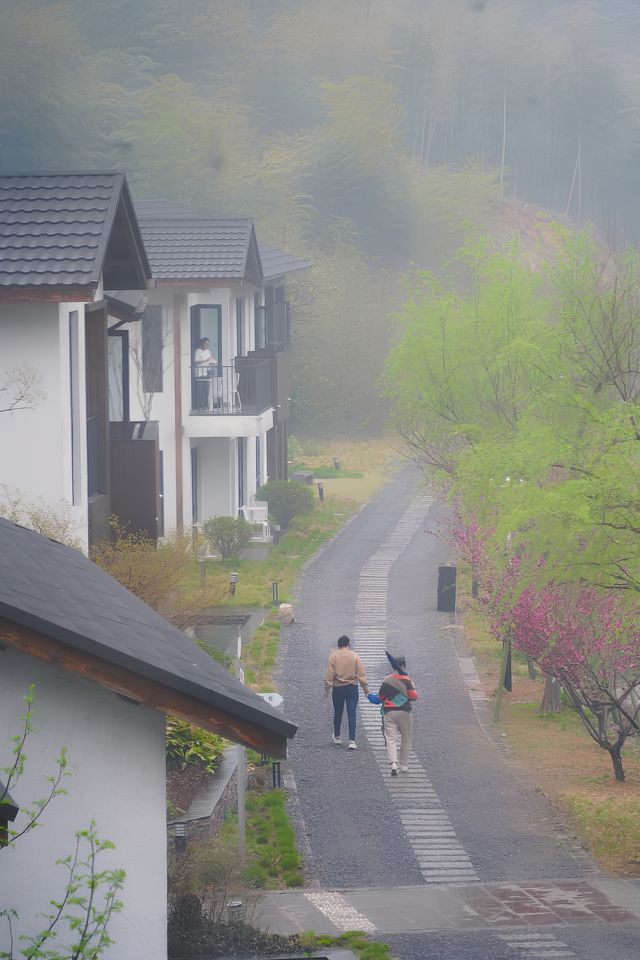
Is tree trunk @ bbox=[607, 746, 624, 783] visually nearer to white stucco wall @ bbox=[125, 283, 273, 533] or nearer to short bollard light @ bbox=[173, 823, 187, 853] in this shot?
short bollard light @ bbox=[173, 823, 187, 853]

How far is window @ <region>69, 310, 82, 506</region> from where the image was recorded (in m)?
14.8

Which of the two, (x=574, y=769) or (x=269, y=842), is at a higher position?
(x=269, y=842)

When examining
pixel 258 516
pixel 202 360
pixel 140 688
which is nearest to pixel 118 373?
pixel 202 360

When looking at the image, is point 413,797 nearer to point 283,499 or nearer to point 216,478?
point 216,478

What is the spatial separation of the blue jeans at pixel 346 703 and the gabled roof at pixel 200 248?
1259 centimetres

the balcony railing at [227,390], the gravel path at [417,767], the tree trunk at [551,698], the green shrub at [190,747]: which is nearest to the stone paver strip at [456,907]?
the gravel path at [417,767]

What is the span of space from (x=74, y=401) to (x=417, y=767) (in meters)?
5.50

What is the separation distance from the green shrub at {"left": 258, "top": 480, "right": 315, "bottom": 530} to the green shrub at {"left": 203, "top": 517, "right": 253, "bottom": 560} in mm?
4623

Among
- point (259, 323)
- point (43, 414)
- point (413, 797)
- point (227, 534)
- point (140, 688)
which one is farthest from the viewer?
point (259, 323)

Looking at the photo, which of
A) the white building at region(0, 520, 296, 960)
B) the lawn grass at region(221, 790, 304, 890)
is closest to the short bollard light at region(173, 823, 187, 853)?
the lawn grass at region(221, 790, 304, 890)

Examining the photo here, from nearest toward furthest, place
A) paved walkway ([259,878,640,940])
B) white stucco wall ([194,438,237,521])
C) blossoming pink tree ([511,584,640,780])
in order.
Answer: paved walkway ([259,878,640,940])
blossoming pink tree ([511,584,640,780])
white stucco wall ([194,438,237,521])

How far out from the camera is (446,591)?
25078 mm

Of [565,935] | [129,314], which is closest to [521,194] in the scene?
[129,314]

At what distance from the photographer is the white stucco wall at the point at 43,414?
46.0 feet
